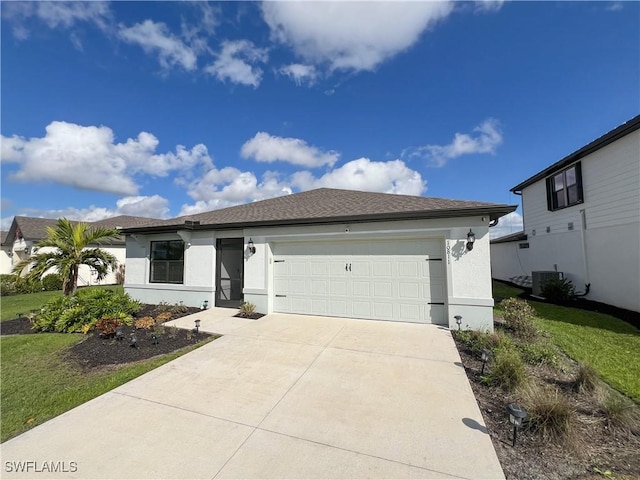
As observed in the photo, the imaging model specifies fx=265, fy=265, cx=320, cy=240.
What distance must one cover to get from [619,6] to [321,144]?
1106 cm

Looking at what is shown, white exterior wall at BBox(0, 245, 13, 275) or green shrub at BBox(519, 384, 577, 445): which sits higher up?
white exterior wall at BBox(0, 245, 13, 275)

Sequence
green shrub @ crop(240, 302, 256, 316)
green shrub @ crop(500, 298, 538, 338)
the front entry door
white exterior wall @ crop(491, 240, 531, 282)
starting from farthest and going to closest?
1. white exterior wall @ crop(491, 240, 531, 282)
2. the front entry door
3. green shrub @ crop(240, 302, 256, 316)
4. green shrub @ crop(500, 298, 538, 338)

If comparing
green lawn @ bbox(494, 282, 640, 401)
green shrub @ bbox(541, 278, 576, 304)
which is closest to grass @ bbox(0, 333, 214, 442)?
green lawn @ bbox(494, 282, 640, 401)

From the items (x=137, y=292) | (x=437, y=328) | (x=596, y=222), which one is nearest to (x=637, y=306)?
(x=596, y=222)

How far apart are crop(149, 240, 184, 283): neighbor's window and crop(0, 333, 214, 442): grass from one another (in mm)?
4110

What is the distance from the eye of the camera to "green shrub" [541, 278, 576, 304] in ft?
33.6

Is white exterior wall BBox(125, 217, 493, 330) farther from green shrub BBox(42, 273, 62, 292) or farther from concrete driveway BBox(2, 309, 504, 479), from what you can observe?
green shrub BBox(42, 273, 62, 292)

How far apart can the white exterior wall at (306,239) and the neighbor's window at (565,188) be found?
26.9ft

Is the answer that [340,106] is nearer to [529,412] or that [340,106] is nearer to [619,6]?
[619,6]

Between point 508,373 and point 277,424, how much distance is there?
337 centimetres

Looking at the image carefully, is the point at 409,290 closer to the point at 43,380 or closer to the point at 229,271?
the point at 229,271

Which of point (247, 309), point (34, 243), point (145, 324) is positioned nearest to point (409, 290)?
point (247, 309)

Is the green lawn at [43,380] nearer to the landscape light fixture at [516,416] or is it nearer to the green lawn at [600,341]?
the landscape light fixture at [516,416]

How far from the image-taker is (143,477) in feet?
7.54
